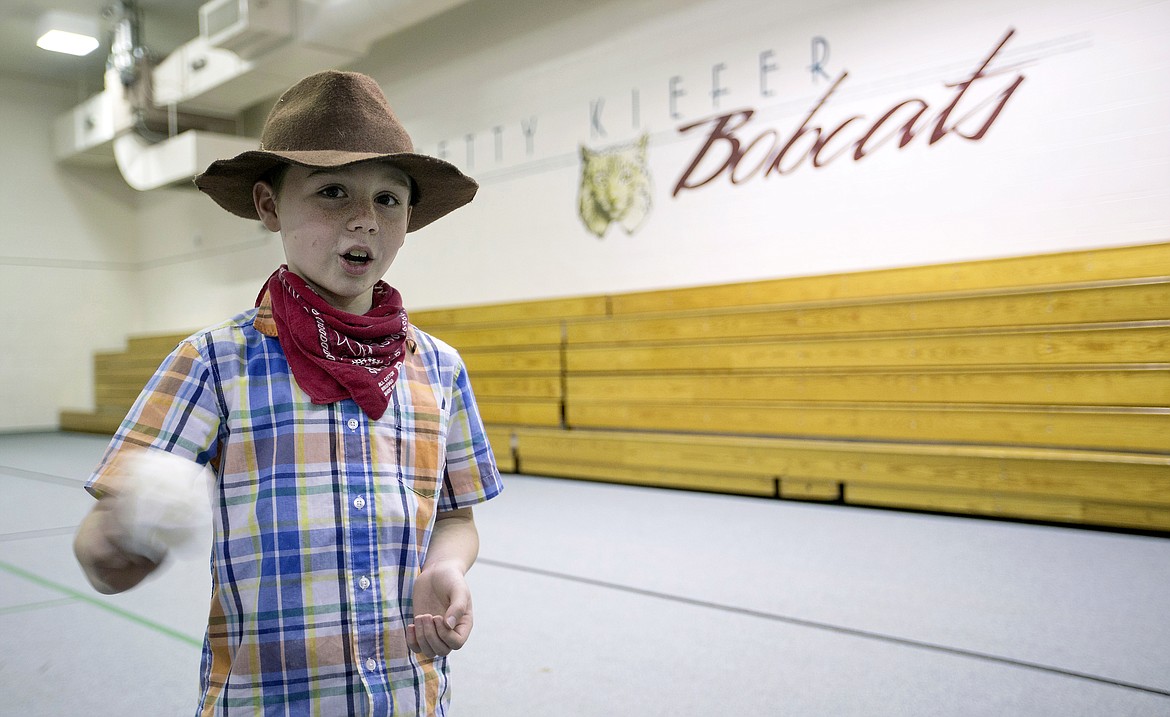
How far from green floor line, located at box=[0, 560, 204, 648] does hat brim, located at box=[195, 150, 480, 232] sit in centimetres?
122

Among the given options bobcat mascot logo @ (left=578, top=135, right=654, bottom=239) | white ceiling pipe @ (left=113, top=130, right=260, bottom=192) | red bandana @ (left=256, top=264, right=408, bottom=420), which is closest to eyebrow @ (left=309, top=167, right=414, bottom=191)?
red bandana @ (left=256, top=264, right=408, bottom=420)

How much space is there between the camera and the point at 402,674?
87 cm

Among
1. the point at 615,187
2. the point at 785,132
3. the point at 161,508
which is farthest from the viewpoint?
the point at 615,187

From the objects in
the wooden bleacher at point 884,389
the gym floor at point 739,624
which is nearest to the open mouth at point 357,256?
the gym floor at point 739,624

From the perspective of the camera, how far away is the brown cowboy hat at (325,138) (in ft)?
2.84

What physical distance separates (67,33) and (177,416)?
29.3ft

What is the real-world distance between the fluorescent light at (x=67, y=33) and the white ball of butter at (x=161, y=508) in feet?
28.2

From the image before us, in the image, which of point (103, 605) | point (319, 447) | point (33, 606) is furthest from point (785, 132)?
point (319, 447)

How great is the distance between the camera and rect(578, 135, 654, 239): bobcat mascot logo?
5.20 m

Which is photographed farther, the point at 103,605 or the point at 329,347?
the point at 103,605

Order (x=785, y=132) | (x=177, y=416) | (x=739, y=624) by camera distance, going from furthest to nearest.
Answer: (x=785, y=132) → (x=739, y=624) → (x=177, y=416)

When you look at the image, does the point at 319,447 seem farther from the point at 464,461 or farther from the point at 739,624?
the point at 739,624

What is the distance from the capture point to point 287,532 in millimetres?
831

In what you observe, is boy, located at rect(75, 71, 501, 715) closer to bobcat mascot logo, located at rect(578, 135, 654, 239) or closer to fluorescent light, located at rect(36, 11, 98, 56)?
bobcat mascot logo, located at rect(578, 135, 654, 239)
